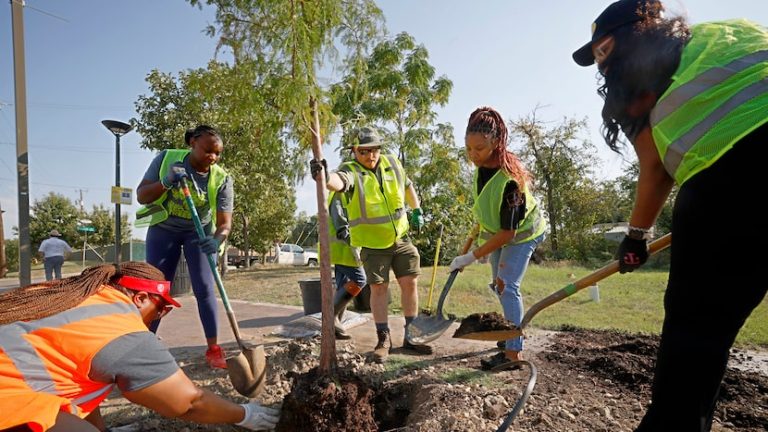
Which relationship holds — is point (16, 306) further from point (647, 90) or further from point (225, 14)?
point (647, 90)

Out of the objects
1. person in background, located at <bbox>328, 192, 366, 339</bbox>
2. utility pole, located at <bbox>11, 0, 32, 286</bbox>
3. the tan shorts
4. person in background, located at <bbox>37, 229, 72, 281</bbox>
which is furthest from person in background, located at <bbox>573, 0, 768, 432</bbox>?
person in background, located at <bbox>37, 229, 72, 281</bbox>

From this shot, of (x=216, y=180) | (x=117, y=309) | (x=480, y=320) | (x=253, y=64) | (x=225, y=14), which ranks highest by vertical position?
(x=225, y=14)

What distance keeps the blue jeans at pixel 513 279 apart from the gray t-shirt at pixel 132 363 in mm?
2267

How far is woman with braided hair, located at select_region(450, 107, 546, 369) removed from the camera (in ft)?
10.0

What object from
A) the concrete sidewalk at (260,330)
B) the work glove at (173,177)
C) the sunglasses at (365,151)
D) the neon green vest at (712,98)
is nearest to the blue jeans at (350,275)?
the concrete sidewalk at (260,330)

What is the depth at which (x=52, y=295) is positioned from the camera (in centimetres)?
163

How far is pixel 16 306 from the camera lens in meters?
1.57

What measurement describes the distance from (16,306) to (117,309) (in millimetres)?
308

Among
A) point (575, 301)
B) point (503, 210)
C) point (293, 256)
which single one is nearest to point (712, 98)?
point (503, 210)

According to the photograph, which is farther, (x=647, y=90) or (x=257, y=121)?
(x=257, y=121)

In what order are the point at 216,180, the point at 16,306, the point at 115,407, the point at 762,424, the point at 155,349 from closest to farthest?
the point at 16,306 < the point at 155,349 < the point at 762,424 < the point at 115,407 < the point at 216,180

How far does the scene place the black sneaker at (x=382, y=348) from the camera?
3512mm

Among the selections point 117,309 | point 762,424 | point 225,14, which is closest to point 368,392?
point 117,309

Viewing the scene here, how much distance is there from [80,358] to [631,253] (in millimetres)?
2312
